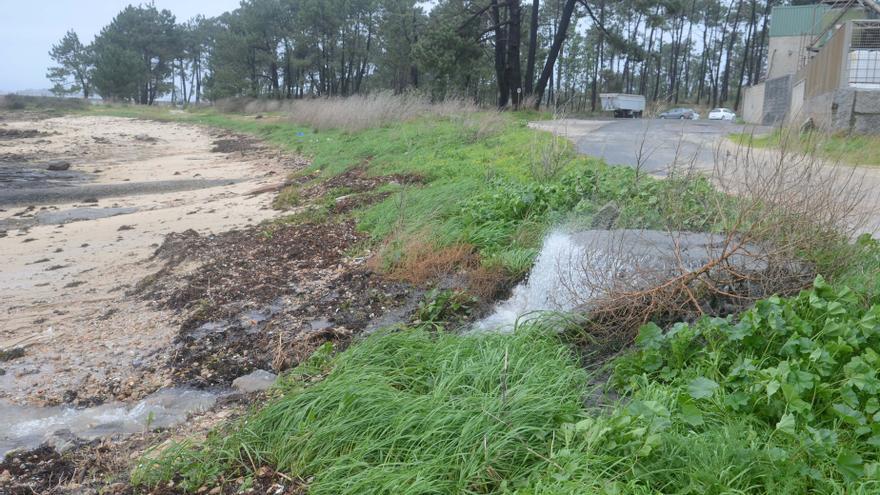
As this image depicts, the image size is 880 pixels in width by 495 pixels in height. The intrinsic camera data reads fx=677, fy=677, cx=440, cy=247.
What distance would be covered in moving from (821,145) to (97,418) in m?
5.68

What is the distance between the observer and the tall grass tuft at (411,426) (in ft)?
11.0

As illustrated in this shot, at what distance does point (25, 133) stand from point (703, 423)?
3099 centimetres

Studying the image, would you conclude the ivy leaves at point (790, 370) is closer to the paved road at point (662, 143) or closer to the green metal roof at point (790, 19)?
the paved road at point (662, 143)

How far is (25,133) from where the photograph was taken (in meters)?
27.7

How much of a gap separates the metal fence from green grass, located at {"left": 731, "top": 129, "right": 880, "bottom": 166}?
9.12 m

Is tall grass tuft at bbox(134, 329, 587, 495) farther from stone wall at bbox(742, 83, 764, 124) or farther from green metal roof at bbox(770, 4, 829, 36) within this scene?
green metal roof at bbox(770, 4, 829, 36)

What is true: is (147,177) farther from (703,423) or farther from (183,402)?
(703,423)

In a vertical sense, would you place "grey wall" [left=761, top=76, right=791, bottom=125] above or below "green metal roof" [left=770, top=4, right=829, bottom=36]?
below

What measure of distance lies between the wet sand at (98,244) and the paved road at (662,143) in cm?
510

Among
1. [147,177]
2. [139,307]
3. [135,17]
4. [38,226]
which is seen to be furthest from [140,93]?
[139,307]

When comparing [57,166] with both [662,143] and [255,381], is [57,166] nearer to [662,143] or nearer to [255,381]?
[255,381]

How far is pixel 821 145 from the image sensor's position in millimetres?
5117

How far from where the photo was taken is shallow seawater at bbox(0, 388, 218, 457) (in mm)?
4586

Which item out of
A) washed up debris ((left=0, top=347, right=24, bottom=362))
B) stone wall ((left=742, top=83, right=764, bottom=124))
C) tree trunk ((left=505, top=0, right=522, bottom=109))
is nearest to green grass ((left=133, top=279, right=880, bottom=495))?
washed up debris ((left=0, top=347, right=24, bottom=362))
